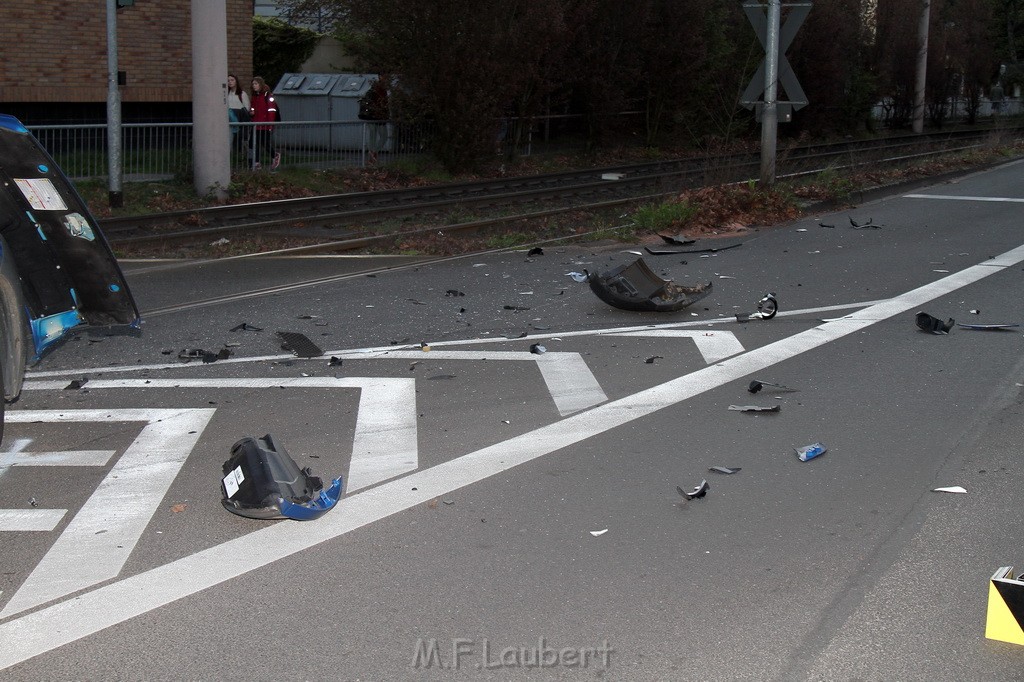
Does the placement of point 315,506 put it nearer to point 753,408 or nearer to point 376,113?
point 753,408

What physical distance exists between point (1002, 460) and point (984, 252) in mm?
8001

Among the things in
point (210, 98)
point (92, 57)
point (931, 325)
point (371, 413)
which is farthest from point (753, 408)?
point (92, 57)

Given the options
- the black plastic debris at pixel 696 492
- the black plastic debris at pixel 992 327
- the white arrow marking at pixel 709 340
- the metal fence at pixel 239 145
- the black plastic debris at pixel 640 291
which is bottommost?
the black plastic debris at pixel 696 492

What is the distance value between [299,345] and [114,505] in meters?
3.31

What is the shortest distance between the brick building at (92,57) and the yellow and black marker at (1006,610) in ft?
68.7

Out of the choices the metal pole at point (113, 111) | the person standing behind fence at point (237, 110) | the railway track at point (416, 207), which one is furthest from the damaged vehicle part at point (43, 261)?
the person standing behind fence at point (237, 110)

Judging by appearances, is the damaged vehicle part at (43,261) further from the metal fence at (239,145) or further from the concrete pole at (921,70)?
the concrete pole at (921,70)

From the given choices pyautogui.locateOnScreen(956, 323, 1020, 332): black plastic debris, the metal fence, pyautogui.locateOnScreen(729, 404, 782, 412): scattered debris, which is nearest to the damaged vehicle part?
pyautogui.locateOnScreen(729, 404, 782, 412): scattered debris

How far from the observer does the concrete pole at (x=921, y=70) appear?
150 feet

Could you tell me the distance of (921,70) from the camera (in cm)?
4616

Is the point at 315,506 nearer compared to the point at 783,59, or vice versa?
the point at 315,506

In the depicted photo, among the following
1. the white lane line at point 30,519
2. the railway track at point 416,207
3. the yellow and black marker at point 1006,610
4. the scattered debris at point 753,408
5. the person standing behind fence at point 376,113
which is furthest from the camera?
the person standing behind fence at point 376,113

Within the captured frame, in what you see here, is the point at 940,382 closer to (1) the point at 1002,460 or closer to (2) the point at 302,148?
(1) the point at 1002,460

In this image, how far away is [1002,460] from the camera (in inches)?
234
